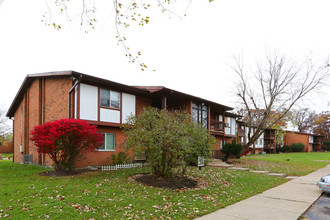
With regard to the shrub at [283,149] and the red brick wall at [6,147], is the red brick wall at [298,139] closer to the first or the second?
the shrub at [283,149]

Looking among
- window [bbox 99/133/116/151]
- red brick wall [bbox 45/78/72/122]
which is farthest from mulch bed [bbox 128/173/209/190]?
red brick wall [bbox 45/78/72/122]

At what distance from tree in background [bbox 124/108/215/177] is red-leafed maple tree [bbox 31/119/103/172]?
8.97 feet

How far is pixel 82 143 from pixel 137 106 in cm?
596

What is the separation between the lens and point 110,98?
1445cm

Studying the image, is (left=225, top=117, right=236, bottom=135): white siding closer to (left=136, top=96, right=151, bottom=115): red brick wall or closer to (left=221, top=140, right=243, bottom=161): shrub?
(left=221, top=140, right=243, bottom=161): shrub

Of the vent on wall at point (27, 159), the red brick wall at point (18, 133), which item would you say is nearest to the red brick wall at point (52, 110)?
the vent on wall at point (27, 159)

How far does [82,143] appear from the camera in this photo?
37.3 ft

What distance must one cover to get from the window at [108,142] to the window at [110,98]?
1.96 metres

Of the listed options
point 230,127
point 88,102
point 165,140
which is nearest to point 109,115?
point 88,102

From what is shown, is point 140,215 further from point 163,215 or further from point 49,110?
point 49,110

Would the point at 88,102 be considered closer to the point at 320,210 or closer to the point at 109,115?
the point at 109,115

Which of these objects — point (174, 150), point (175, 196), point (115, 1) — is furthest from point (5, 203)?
point (115, 1)

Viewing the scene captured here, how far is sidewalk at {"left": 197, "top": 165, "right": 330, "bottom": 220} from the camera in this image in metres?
5.57

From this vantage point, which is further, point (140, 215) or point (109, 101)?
point (109, 101)
